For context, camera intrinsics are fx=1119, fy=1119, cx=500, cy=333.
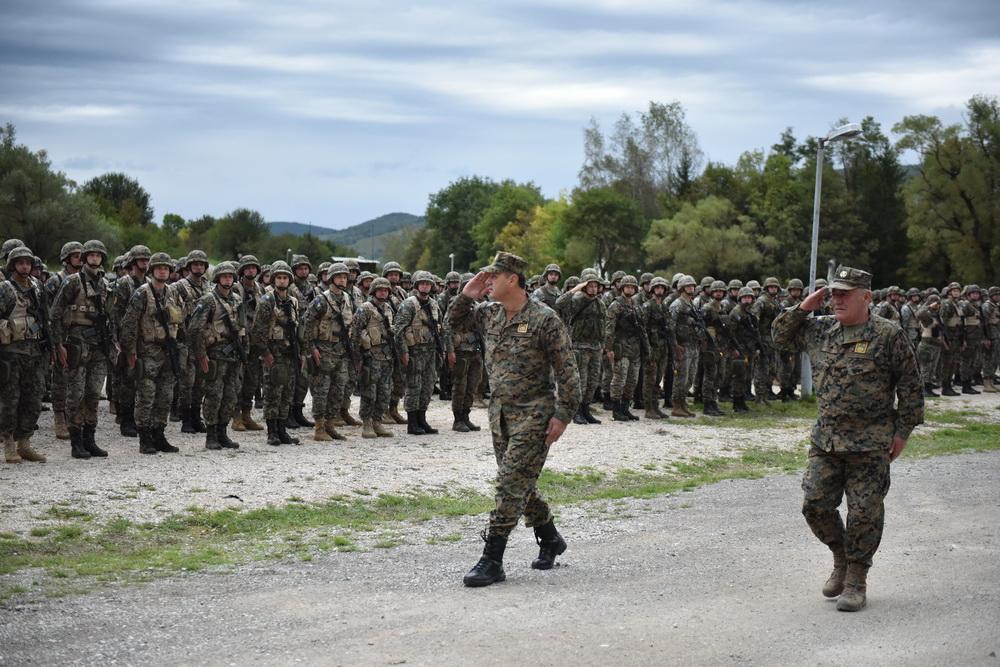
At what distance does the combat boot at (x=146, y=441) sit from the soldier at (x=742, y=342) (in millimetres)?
11068

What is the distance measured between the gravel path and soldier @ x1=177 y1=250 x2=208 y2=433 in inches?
11.4

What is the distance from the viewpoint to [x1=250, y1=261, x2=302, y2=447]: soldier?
1462 cm

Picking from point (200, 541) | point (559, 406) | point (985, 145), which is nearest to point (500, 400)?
point (559, 406)

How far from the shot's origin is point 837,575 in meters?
7.57

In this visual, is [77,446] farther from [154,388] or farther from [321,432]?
[321,432]

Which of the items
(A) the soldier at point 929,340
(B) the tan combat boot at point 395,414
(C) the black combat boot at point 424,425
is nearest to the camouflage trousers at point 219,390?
(C) the black combat boot at point 424,425

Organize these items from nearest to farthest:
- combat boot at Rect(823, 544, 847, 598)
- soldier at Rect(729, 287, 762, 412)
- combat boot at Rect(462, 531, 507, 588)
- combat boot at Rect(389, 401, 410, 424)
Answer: combat boot at Rect(823, 544, 847, 598) → combat boot at Rect(462, 531, 507, 588) → combat boot at Rect(389, 401, 410, 424) → soldier at Rect(729, 287, 762, 412)

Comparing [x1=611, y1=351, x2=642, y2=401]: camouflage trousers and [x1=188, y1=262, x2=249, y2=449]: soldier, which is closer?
[x1=188, y1=262, x2=249, y2=449]: soldier

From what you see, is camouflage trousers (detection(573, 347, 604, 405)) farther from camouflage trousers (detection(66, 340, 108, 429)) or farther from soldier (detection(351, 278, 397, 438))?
camouflage trousers (detection(66, 340, 108, 429))

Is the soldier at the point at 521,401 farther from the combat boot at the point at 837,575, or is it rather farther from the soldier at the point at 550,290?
the soldier at the point at 550,290

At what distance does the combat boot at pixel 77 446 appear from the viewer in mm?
12594

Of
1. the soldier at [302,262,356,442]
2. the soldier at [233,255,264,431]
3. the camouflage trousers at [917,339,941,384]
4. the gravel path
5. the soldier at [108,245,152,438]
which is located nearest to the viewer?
the gravel path

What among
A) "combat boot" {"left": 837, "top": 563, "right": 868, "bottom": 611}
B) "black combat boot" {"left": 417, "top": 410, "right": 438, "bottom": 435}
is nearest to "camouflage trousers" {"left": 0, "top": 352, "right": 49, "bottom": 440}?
"black combat boot" {"left": 417, "top": 410, "right": 438, "bottom": 435}

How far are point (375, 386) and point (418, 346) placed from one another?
2.99 feet
